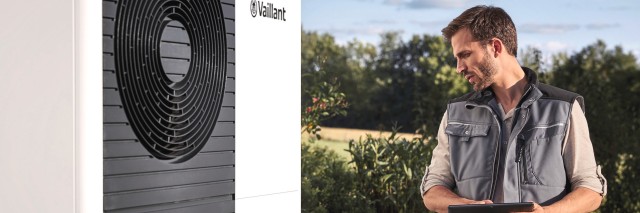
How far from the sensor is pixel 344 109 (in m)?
5.76

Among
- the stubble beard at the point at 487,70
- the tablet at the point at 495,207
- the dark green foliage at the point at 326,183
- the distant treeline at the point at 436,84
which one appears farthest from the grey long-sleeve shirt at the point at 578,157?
the dark green foliage at the point at 326,183

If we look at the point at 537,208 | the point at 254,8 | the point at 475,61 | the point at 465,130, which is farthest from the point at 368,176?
the point at 254,8

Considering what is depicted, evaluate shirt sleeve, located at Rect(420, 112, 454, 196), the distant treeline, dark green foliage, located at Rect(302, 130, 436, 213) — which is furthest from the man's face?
dark green foliage, located at Rect(302, 130, 436, 213)

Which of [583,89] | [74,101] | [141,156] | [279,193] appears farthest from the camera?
[583,89]

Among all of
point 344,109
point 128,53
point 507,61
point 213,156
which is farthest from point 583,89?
point 128,53

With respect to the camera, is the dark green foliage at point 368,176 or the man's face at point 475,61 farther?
the dark green foliage at point 368,176

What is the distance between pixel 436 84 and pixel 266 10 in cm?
309

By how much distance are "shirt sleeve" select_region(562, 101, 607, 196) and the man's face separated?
0.27m

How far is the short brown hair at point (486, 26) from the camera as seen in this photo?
2.84 meters

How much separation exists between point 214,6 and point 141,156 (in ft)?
1.55

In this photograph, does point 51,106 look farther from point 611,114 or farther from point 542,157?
point 611,114

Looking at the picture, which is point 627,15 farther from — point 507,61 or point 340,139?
point 507,61

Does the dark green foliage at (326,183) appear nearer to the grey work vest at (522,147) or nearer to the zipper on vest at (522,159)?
the grey work vest at (522,147)

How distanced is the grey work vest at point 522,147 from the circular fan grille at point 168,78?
2.91 ft
